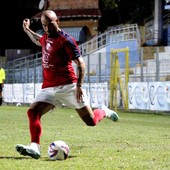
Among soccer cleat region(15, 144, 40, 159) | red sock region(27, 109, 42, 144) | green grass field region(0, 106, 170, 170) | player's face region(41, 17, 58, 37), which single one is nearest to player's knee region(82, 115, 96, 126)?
green grass field region(0, 106, 170, 170)

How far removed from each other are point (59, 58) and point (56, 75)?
26 centimetres

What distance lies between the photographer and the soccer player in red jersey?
32.3ft

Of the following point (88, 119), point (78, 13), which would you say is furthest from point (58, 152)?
point (78, 13)

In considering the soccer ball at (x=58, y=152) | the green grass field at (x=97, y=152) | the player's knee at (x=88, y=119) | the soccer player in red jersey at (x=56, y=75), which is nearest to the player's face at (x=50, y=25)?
the soccer player in red jersey at (x=56, y=75)

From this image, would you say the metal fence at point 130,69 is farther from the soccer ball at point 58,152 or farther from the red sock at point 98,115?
the soccer ball at point 58,152

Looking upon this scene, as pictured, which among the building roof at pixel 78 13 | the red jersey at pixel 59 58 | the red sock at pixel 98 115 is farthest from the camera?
the building roof at pixel 78 13

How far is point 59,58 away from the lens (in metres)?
10.0

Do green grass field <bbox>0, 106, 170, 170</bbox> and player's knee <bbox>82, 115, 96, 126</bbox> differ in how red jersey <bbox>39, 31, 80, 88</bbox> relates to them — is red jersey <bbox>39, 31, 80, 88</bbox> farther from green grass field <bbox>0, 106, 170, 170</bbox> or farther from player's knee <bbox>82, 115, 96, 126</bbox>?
green grass field <bbox>0, 106, 170, 170</bbox>

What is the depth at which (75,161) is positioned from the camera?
9.30m

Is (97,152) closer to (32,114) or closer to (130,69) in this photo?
(32,114)

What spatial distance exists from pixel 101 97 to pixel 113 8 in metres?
29.2

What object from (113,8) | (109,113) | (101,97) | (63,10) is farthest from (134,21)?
(109,113)

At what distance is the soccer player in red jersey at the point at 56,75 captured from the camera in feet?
32.3

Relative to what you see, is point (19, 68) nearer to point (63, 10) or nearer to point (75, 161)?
point (63, 10)
